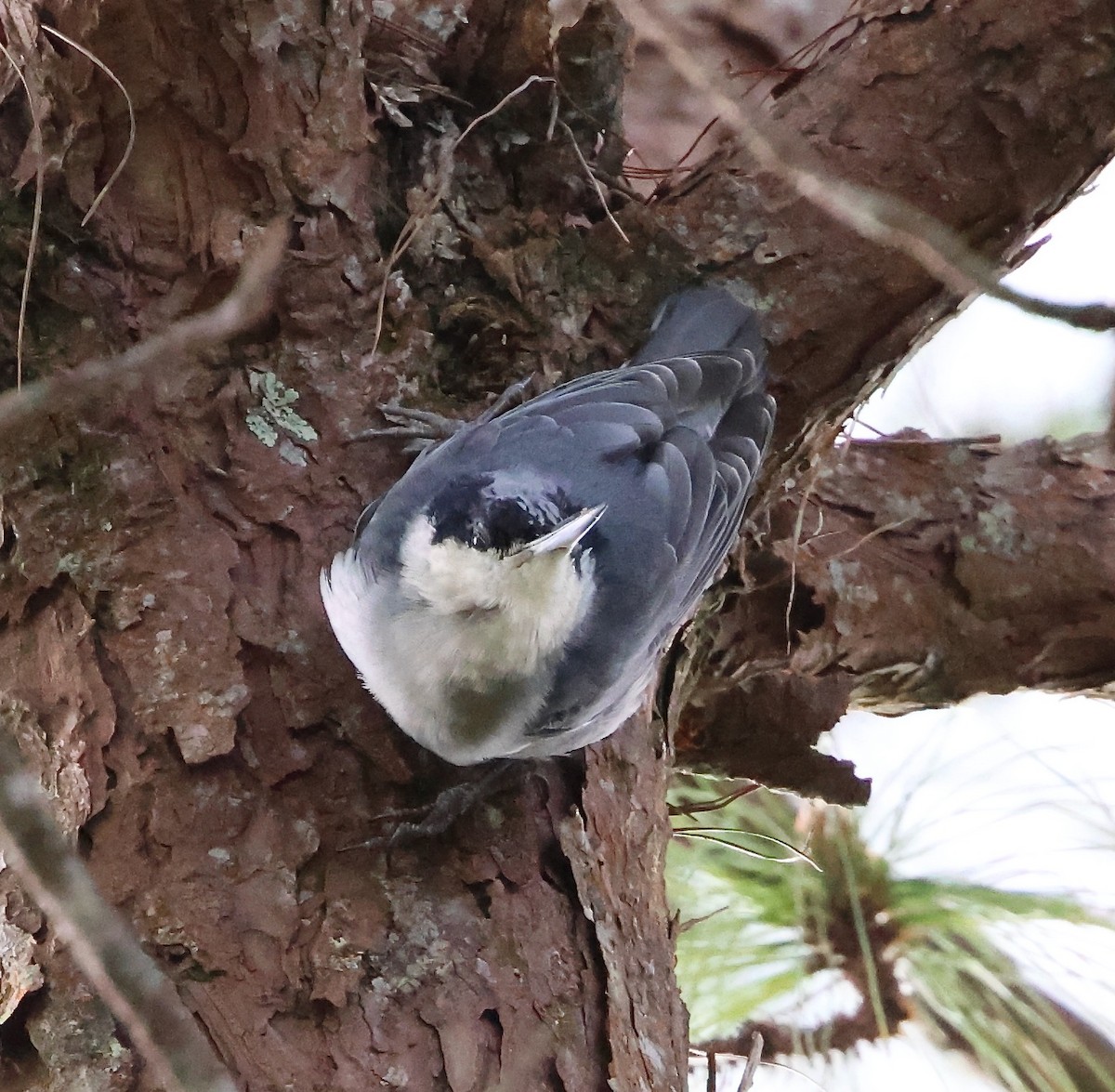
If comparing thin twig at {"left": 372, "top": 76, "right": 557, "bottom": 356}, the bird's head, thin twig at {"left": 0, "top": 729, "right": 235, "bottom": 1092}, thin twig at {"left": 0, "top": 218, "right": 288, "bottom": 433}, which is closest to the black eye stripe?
the bird's head

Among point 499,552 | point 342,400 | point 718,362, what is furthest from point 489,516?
point 718,362

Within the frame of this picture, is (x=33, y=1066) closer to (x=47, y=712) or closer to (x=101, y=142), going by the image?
(x=47, y=712)

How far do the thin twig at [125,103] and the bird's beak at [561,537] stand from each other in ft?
2.18

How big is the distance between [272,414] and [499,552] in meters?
0.34

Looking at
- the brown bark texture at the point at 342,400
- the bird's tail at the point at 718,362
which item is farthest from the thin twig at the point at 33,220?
the bird's tail at the point at 718,362

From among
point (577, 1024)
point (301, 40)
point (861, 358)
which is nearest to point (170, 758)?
point (577, 1024)

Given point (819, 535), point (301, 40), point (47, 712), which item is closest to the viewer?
point (47, 712)

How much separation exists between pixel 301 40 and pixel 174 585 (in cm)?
69

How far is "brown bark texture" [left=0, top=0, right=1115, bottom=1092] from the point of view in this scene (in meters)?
1.12

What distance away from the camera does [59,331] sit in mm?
1282

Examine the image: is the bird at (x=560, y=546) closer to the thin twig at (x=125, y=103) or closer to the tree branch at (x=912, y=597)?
the tree branch at (x=912, y=597)

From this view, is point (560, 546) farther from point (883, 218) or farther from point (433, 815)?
point (883, 218)

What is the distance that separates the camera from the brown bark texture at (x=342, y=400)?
1118 millimetres

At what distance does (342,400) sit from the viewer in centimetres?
138
